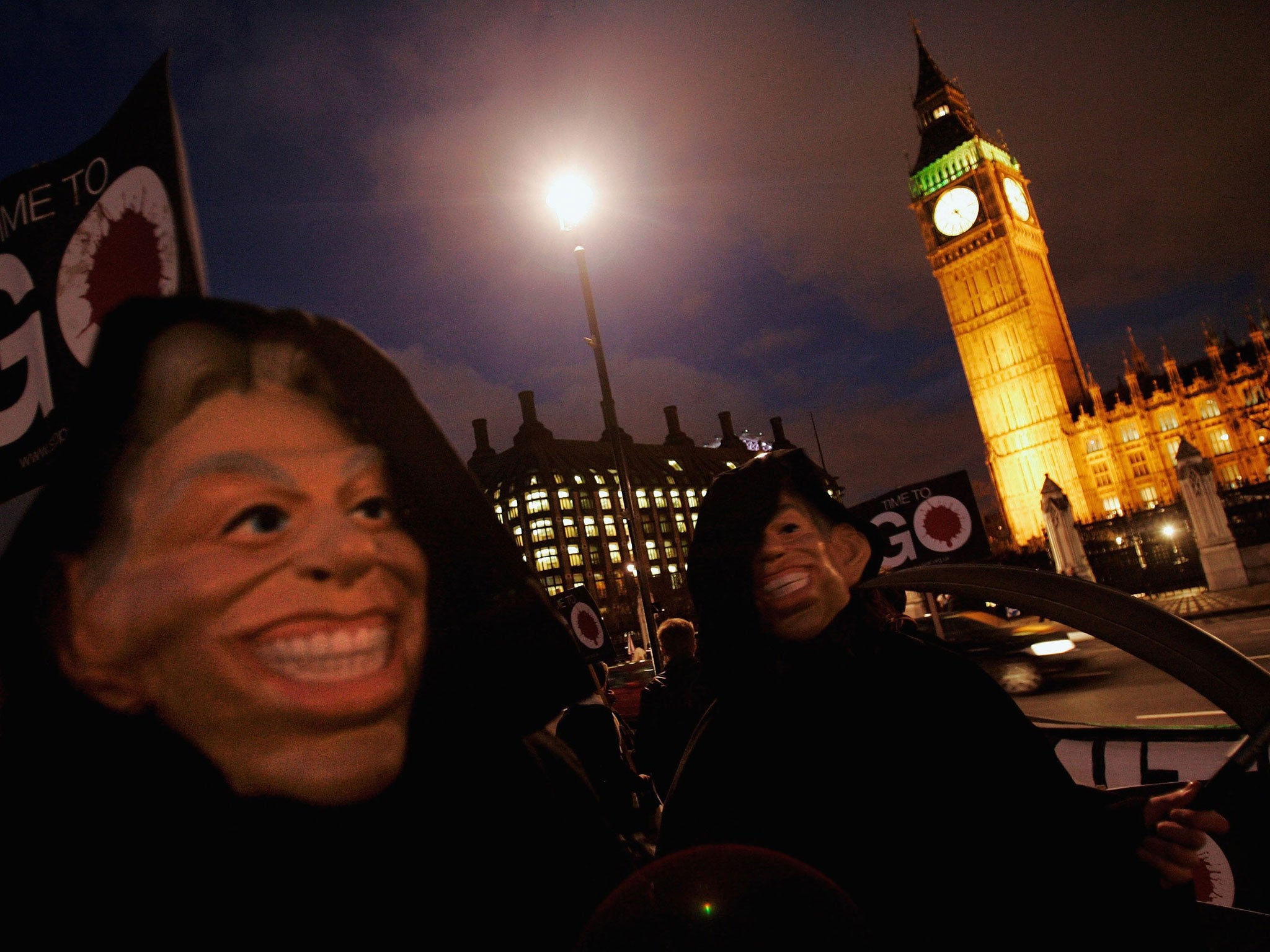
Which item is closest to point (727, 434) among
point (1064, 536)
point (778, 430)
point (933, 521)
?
point (778, 430)

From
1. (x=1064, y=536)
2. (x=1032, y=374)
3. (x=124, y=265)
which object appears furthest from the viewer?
(x=1032, y=374)

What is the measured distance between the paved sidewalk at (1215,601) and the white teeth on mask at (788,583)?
16.3 meters

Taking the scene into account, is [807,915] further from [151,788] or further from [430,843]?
[151,788]

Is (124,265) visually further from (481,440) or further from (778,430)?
(778,430)

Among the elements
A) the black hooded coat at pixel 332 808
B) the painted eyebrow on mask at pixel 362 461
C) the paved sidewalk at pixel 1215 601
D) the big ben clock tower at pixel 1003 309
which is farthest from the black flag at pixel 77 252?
the big ben clock tower at pixel 1003 309

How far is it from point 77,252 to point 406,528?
1.12 metres

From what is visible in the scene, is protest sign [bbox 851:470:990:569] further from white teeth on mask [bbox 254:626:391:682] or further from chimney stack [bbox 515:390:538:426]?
chimney stack [bbox 515:390:538:426]

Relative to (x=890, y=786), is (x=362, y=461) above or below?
above

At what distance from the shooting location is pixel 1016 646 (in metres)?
10.7

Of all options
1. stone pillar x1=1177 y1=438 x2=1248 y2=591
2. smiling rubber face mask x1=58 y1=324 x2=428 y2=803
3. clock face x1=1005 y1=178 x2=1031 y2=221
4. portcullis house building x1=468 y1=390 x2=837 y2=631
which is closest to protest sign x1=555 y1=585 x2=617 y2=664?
smiling rubber face mask x1=58 y1=324 x2=428 y2=803

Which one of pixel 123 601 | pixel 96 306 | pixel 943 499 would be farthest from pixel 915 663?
pixel 943 499

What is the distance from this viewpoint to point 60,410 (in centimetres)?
154

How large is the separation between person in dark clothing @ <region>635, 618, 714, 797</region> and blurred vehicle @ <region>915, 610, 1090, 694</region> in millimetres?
5694

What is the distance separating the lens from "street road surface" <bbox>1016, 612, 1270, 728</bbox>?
768 cm
